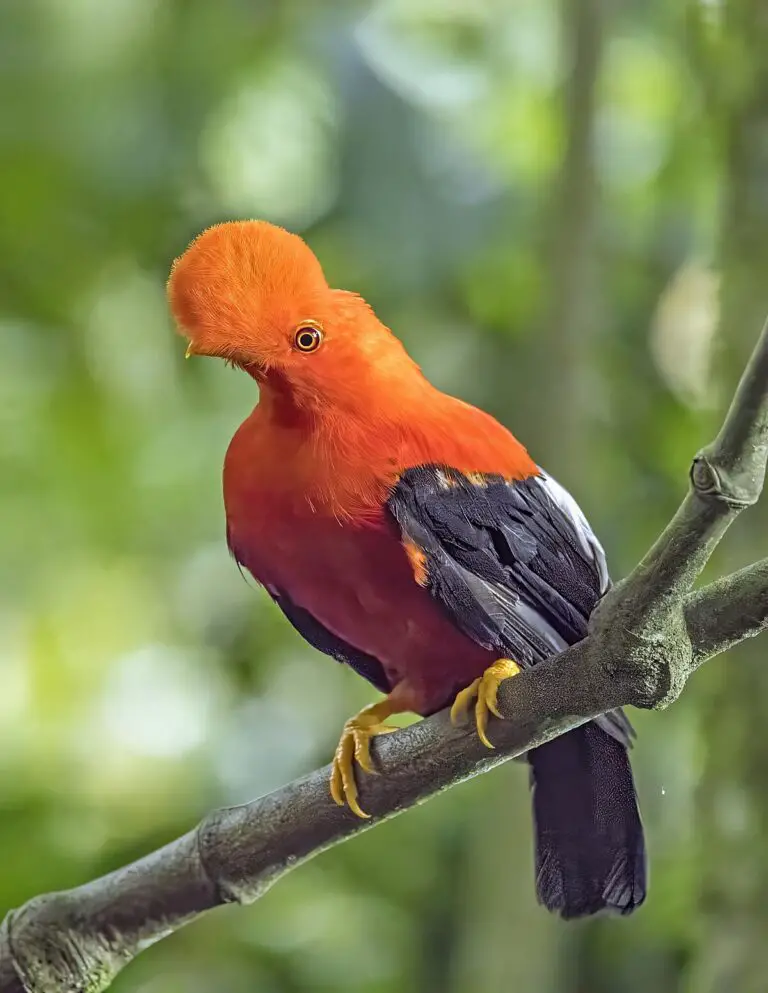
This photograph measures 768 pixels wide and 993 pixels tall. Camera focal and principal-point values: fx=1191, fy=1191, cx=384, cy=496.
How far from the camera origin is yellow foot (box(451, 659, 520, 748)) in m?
0.87

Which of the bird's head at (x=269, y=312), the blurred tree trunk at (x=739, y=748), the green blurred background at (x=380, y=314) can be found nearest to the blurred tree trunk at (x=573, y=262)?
the green blurred background at (x=380, y=314)

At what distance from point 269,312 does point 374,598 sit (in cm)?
27

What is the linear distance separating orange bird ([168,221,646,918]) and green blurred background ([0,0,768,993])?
→ 0.31 m

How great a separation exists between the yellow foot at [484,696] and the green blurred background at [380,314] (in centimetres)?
38

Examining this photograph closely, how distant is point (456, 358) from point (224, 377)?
335 mm

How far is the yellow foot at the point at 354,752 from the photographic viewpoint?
3.20ft

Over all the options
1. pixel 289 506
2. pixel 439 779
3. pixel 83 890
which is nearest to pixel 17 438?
pixel 83 890

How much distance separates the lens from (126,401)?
75.5 inches

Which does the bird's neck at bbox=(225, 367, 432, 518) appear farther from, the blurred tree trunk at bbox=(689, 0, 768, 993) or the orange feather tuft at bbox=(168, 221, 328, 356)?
the blurred tree trunk at bbox=(689, 0, 768, 993)

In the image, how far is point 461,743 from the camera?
889mm

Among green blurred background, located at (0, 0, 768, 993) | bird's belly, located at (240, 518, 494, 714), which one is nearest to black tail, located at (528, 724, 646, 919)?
bird's belly, located at (240, 518, 494, 714)

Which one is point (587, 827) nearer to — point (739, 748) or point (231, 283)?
point (739, 748)

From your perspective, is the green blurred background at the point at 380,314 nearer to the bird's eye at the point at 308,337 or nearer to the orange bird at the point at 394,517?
the orange bird at the point at 394,517

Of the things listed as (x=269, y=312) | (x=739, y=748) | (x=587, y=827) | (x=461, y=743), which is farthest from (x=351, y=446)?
(x=739, y=748)
